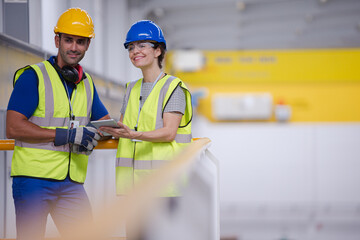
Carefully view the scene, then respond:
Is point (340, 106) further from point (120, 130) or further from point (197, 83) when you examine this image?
point (120, 130)

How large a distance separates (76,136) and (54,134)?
0.09 metres

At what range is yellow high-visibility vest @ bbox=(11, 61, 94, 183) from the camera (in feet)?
6.20

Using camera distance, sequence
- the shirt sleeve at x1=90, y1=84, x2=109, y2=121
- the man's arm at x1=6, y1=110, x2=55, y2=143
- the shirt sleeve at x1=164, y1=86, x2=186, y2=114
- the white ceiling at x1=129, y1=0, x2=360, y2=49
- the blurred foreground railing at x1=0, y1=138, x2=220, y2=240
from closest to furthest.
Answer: the blurred foreground railing at x1=0, y1=138, x2=220, y2=240, the man's arm at x1=6, y1=110, x2=55, y2=143, the shirt sleeve at x1=164, y1=86, x2=186, y2=114, the shirt sleeve at x1=90, y1=84, x2=109, y2=121, the white ceiling at x1=129, y1=0, x2=360, y2=49

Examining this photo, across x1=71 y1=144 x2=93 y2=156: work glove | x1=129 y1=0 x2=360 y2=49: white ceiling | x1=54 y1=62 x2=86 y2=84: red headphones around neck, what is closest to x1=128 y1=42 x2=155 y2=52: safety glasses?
x1=54 y1=62 x2=86 y2=84: red headphones around neck

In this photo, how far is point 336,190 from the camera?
7.89 metres

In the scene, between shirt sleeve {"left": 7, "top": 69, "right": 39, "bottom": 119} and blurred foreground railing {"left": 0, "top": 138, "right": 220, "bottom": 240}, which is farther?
shirt sleeve {"left": 7, "top": 69, "right": 39, "bottom": 119}

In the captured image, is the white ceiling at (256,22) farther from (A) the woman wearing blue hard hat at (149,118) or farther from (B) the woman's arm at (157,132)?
(B) the woman's arm at (157,132)

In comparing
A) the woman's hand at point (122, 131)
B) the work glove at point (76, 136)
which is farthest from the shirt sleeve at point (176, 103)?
the work glove at point (76, 136)

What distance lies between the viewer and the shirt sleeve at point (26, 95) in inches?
71.5

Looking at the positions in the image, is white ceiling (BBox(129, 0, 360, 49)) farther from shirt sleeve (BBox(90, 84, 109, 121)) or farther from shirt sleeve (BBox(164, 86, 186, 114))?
shirt sleeve (BBox(164, 86, 186, 114))

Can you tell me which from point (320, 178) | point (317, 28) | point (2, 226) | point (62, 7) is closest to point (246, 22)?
point (317, 28)

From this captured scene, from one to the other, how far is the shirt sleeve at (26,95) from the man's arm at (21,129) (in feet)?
0.08

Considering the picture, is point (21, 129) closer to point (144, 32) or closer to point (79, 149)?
point (79, 149)

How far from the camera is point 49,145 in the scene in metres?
1.94
